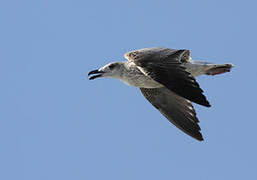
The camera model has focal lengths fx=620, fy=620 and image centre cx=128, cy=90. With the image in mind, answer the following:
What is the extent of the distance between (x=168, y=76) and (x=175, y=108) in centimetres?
292

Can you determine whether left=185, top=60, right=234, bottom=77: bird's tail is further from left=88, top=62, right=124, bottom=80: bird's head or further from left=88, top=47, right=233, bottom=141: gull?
left=88, top=62, right=124, bottom=80: bird's head

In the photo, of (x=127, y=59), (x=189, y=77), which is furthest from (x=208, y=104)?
(x=127, y=59)

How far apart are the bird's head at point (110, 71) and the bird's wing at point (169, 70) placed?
0.61 metres

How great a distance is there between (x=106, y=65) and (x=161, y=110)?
6.32 feet

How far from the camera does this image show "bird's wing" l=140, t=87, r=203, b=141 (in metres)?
15.9

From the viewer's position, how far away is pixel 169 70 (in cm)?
1383

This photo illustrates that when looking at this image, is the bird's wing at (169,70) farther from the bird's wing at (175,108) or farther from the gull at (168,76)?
the bird's wing at (175,108)

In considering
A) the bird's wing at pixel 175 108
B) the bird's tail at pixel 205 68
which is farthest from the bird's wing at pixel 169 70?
the bird's wing at pixel 175 108

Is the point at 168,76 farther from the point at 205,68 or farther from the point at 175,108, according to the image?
the point at 175,108

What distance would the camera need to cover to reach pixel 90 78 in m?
15.7

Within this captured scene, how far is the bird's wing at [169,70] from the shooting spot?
42.8 ft

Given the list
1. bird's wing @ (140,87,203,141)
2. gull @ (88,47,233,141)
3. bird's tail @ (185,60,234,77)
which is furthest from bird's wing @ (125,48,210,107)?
bird's wing @ (140,87,203,141)

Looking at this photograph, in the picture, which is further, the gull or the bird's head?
the bird's head

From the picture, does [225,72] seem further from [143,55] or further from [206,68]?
[143,55]
